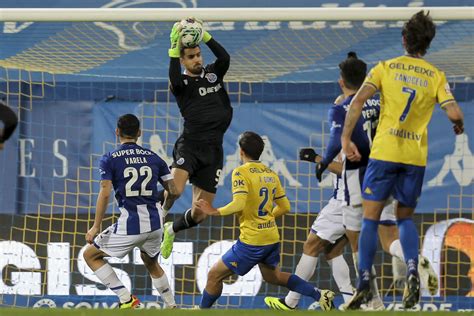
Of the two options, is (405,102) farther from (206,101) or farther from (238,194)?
(206,101)

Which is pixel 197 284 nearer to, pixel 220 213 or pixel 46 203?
pixel 46 203

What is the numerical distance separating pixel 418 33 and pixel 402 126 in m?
0.61

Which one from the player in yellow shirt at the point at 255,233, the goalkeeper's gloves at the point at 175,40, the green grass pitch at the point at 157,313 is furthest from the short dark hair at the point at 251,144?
the green grass pitch at the point at 157,313

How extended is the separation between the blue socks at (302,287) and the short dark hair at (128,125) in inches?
67.6

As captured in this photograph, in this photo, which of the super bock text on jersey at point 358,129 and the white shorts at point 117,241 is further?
the white shorts at point 117,241

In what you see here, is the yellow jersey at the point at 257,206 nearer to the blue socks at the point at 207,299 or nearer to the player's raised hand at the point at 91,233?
the blue socks at the point at 207,299

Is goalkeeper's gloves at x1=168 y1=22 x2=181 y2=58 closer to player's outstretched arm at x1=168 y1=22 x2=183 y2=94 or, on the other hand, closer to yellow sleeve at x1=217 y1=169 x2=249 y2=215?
player's outstretched arm at x1=168 y1=22 x2=183 y2=94

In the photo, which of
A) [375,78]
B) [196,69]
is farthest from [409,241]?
[196,69]

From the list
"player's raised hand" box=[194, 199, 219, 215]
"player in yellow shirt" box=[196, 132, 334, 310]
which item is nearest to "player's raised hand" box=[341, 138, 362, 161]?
"player's raised hand" box=[194, 199, 219, 215]

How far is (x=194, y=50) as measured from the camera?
964 centimetres

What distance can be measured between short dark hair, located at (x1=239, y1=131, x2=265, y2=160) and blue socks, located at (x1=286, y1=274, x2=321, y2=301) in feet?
3.41

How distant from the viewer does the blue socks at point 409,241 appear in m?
7.69

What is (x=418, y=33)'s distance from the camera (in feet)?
25.1

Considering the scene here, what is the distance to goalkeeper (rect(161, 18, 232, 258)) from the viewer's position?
31.9 ft
